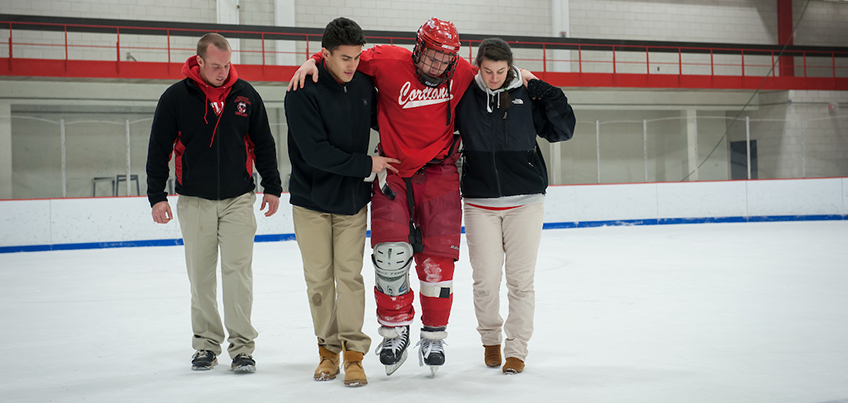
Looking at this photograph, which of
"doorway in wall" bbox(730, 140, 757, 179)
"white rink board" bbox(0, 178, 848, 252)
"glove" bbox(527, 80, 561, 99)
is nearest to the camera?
"glove" bbox(527, 80, 561, 99)

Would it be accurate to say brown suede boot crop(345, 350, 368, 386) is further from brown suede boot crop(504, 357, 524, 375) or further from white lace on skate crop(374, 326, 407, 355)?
brown suede boot crop(504, 357, 524, 375)

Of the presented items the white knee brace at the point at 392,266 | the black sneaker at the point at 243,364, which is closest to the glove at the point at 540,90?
the white knee brace at the point at 392,266

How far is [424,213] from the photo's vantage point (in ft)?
7.33

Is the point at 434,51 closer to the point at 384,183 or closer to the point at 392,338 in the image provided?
the point at 384,183

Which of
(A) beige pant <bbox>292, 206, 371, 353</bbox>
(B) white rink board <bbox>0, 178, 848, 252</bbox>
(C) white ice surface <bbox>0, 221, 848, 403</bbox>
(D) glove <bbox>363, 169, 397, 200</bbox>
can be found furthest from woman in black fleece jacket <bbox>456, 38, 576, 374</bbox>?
(B) white rink board <bbox>0, 178, 848, 252</bbox>

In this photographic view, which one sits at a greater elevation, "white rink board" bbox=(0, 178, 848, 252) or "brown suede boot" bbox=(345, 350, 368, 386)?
"white rink board" bbox=(0, 178, 848, 252)

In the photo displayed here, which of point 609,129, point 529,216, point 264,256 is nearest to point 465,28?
point 609,129

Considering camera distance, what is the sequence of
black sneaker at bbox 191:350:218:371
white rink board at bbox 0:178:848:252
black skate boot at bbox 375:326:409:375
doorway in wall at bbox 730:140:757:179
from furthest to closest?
doorway in wall at bbox 730:140:757:179, white rink board at bbox 0:178:848:252, black sneaker at bbox 191:350:218:371, black skate boot at bbox 375:326:409:375

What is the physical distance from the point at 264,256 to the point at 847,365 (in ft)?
17.6

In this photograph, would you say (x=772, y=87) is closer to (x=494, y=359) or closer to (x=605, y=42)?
(x=605, y=42)

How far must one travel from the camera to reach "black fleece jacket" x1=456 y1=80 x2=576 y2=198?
2297 millimetres

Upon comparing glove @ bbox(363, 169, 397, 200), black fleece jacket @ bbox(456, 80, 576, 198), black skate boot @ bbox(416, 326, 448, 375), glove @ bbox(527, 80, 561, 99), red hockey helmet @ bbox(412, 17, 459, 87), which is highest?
red hockey helmet @ bbox(412, 17, 459, 87)

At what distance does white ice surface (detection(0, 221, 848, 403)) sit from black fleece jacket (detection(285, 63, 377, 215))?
2.19ft

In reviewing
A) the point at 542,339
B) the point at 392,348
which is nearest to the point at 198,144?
the point at 392,348
